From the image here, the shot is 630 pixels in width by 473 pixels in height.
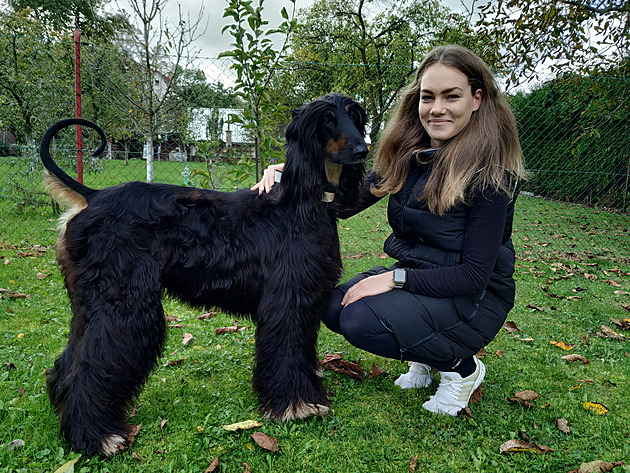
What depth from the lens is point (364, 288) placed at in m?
2.16

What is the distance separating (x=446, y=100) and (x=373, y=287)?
1010 mm

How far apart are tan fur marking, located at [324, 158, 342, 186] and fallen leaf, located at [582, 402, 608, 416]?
1755mm

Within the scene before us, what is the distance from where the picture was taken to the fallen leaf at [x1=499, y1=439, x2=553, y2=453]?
1796 mm

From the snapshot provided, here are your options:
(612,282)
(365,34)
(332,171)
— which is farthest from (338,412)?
(365,34)

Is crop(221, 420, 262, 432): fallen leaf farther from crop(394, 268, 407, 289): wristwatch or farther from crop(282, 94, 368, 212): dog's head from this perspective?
crop(282, 94, 368, 212): dog's head

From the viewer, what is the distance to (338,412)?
209 centimetres

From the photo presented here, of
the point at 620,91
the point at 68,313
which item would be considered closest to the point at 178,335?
the point at 68,313

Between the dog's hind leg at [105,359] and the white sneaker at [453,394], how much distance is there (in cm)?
145

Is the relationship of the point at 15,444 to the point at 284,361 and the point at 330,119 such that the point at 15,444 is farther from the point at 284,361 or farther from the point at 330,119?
the point at 330,119

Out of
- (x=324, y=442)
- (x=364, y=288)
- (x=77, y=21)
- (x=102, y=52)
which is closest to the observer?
(x=324, y=442)

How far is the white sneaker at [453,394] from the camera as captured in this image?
208 centimetres

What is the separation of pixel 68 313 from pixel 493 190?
3157 millimetres

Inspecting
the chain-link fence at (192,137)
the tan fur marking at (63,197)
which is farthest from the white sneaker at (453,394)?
the chain-link fence at (192,137)

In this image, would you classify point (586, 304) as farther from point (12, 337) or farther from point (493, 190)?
point (12, 337)
